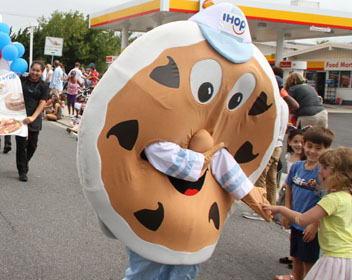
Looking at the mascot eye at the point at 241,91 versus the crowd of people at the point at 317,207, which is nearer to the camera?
the mascot eye at the point at 241,91

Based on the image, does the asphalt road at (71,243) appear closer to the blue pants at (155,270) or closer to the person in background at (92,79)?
the blue pants at (155,270)

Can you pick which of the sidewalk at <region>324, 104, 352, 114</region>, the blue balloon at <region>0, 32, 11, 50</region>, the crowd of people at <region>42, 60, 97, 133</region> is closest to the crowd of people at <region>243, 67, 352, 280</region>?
the blue balloon at <region>0, 32, 11, 50</region>

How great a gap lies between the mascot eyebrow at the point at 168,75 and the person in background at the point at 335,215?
101cm

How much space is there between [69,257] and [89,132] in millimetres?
2095

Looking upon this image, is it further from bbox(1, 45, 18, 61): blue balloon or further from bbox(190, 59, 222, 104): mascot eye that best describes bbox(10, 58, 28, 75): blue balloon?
bbox(190, 59, 222, 104): mascot eye

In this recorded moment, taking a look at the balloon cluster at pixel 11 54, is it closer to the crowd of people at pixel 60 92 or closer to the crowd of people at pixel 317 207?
the crowd of people at pixel 317 207

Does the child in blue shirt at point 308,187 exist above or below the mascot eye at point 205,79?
below

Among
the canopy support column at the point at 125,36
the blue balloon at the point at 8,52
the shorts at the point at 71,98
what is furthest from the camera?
the canopy support column at the point at 125,36

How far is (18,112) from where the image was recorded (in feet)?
20.2

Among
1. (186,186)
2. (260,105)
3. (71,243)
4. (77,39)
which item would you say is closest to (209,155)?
(186,186)

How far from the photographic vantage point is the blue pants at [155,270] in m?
2.50

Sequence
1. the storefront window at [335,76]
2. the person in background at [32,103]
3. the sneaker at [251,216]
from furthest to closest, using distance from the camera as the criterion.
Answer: the storefront window at [335,76] → the person in background at [32,103] → the sneaker at [251,216]

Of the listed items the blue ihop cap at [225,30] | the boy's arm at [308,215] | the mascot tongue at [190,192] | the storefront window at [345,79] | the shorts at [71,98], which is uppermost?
the storefront window at [345,79]

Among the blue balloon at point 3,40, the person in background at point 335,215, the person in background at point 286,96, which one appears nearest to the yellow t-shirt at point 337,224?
the person in background at point 335,215
